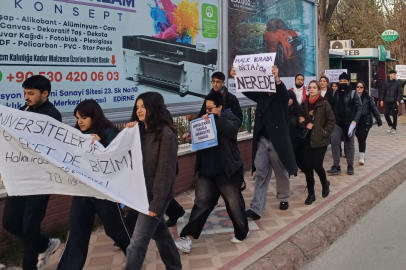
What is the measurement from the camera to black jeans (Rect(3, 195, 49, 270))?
13.0 feet

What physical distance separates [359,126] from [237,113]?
3.85 metres

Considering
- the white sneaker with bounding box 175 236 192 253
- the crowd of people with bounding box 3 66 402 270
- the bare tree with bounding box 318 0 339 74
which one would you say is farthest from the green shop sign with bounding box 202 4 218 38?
the bare tree with bounding box 318 0 339 74

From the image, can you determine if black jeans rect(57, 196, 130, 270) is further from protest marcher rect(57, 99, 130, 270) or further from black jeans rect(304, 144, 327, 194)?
black jeans rect(304, 144, 327, 194)

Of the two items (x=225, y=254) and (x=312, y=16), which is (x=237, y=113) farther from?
(x=312, y=16)

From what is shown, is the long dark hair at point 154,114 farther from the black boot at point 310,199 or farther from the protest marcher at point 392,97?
the protest marcher at point 392,97

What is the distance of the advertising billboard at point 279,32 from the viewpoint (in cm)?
799

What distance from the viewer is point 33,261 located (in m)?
4.04

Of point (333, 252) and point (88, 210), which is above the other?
point (88, 210)

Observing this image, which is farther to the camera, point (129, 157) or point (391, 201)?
point (391, 201)

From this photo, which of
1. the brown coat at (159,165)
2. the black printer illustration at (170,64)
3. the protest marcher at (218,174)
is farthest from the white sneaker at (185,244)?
the black printer illustration at (170,64)

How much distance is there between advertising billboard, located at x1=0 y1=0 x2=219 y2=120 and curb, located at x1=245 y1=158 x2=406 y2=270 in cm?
240

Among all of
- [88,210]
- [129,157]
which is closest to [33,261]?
[88,210]

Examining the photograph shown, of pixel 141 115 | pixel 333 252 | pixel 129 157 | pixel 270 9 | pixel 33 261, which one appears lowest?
pixel 333 252

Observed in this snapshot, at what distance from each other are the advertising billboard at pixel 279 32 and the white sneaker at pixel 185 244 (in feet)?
11.5
